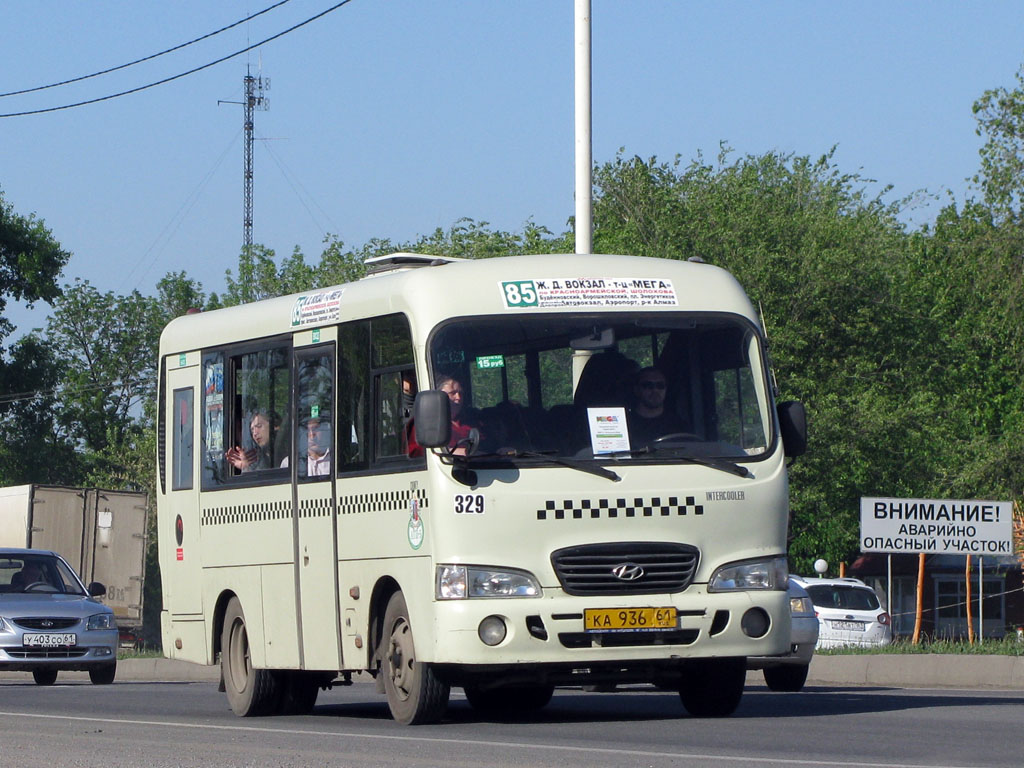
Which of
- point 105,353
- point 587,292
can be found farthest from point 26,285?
point 587,292

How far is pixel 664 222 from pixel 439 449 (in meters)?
42.0

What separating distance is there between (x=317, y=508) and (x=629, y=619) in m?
2.73

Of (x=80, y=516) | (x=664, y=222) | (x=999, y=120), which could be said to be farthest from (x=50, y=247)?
(x=999, y=120)

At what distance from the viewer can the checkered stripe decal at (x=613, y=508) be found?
12.0m

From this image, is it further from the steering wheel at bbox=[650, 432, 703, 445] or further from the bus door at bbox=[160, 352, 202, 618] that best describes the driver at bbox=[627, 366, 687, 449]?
the bus door at bbox=[160, 352, 202, 618]

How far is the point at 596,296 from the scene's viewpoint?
12.9 metres

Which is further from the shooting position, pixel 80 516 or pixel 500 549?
pixel 80 516

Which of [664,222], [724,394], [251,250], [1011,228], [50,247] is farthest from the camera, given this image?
[251,250]

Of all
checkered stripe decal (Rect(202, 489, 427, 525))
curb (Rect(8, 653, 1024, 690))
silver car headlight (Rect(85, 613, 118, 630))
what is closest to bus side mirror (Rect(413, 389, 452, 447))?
checkered stripe decal (Rect(202, 489, 427, 525))

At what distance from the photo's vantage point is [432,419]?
11.8 meters

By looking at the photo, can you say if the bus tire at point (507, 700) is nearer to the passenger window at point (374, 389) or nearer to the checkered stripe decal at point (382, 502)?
the checkered stripe decal at point (382, 502)

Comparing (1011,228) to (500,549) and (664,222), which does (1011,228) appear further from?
(500,549)

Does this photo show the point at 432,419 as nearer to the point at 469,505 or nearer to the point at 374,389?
the point at 469,505

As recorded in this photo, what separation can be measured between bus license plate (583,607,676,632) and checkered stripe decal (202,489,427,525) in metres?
1.23
